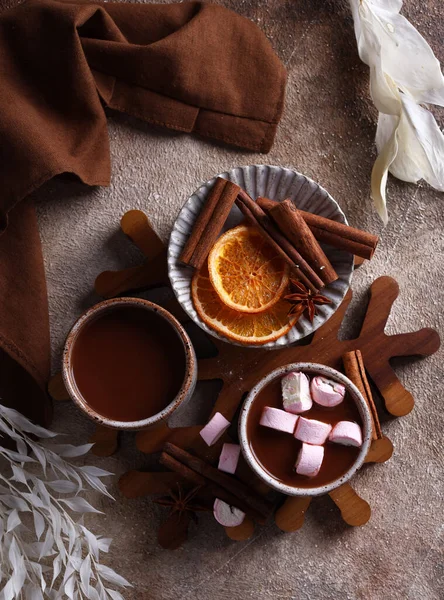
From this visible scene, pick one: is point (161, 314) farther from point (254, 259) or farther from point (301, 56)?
point (301, 56)

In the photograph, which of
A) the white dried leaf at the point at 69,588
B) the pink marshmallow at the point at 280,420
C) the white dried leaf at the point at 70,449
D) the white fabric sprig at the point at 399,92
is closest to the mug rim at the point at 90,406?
the white dried leaf at the point at 70,449

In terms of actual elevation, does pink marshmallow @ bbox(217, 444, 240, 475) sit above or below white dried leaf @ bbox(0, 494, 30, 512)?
above

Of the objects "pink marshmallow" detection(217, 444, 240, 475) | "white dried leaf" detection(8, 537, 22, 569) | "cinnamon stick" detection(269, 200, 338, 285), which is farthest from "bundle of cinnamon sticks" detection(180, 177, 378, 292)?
"white dried leaf" detection(8, 537, 22, 569)

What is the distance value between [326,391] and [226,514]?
349 mm

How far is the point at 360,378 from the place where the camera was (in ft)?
4.75

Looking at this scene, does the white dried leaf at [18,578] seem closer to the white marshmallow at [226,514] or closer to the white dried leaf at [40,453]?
the white dried leaf at [40,453]

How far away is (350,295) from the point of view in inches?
59.2

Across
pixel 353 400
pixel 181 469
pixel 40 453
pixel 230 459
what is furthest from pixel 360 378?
pixel 40 453

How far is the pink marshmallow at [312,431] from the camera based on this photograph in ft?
4.44

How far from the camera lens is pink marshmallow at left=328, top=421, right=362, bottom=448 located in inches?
52.7

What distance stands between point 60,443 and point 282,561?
559 millimetres

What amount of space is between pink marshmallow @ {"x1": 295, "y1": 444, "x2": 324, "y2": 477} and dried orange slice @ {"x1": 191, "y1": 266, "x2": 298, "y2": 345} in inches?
9.0

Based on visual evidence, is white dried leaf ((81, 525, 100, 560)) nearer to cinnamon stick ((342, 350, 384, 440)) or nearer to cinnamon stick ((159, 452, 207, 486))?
cinnamon stick ((159, 452, 207, 486))

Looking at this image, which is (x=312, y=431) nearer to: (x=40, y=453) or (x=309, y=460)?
(x=309, y=460)
